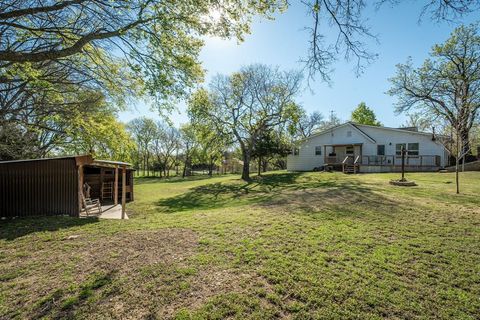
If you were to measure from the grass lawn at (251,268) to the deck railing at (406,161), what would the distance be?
53.7ft

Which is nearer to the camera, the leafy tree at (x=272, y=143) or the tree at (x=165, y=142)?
the leafy tree at (x=272, y=143)

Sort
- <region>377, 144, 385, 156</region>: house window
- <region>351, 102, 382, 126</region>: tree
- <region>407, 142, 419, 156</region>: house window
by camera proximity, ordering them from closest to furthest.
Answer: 1. <region>407, 142, 419, 156</region>: house window
2. <region>377, 144, 385, 156</region>: house window
3. <region>351, 102, 382, 126</region>: tree

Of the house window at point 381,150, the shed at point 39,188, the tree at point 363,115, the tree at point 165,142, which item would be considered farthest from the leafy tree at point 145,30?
the tree at point 363,115

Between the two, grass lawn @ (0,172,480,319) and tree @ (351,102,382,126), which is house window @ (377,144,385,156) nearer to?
grass lawn @ (0,172,480,319)

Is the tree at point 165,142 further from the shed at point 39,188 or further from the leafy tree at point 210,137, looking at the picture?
the shed at point 39,188

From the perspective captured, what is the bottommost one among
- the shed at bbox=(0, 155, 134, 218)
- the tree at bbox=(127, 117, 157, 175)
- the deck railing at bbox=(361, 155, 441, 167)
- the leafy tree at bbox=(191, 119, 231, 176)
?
the shed at bbox=(0, 155, 134, 218)

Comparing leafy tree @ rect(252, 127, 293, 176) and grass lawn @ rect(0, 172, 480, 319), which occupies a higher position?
leafy tree @ rect(252, 127, 293, 176)

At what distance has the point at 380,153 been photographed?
2283 cm

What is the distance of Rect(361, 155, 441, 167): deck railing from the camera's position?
20.2 m

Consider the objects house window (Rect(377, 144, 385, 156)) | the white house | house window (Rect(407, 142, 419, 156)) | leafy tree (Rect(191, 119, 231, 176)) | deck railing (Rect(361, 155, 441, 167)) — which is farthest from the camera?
house window (Rect(377, 144, 385, 156))

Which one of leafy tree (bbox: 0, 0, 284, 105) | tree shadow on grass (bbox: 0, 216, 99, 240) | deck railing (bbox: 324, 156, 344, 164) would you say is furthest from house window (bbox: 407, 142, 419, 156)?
tree shadow on grass (bbox: 0, 216, 99, 240)

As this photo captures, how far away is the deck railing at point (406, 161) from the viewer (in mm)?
20219

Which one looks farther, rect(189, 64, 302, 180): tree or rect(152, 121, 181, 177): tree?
rect(152, 121, 181, 177): tree

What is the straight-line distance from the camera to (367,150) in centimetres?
2334
